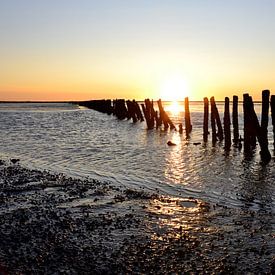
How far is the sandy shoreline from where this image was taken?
6.16 meters

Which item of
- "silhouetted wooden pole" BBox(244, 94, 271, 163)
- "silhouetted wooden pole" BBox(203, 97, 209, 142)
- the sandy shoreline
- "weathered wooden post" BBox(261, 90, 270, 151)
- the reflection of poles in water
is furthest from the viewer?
the reflection of poles in water

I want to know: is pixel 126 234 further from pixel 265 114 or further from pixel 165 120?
pixel 165 120

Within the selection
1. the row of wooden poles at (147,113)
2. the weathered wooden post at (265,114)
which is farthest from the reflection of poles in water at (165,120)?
the weathered wooden post at (265,114)

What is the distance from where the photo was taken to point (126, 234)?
7590 millimetres

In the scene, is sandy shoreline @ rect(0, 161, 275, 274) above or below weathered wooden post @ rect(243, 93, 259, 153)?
below

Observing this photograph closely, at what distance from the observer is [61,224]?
8.13 metres

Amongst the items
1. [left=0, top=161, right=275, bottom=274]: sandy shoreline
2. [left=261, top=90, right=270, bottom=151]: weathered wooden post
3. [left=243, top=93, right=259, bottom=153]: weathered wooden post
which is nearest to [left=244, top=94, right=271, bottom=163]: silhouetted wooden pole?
[left=243, top=93, right=259, bottom=153]: weathered wooden post

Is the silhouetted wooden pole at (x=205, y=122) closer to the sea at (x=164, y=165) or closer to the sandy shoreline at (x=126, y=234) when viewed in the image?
the sea at (x=164, y=165)

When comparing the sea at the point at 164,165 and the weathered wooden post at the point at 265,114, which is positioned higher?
the weathered wooden post at the point at 265,114

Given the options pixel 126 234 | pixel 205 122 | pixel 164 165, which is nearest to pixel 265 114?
pixel 164 165

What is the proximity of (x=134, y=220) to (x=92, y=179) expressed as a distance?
16.0ft

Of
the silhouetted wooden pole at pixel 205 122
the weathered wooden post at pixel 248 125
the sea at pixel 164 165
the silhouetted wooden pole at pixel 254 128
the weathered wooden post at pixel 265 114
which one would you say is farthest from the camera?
the silhouetted wooden pole at pixel 205 122

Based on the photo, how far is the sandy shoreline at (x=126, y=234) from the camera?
243 inches

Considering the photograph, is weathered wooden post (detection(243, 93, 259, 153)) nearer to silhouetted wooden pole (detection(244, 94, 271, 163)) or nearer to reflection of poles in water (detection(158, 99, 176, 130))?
silhouetted wooden pole (detection(244, 94, 271, 163))
